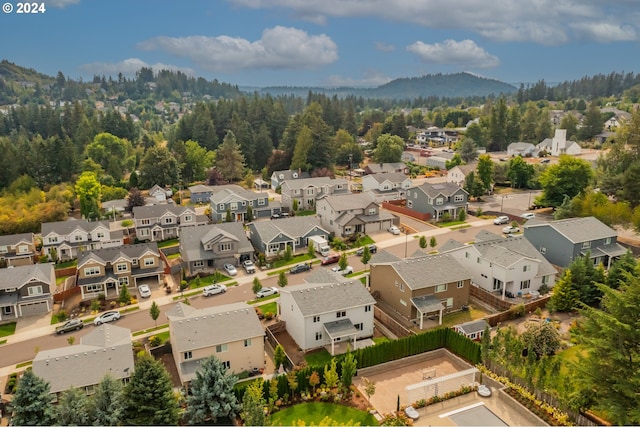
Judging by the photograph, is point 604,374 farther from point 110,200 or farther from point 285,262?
point 110,200

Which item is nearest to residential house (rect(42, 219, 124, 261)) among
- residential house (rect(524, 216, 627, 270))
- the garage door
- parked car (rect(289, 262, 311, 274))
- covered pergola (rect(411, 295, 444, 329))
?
the garage door

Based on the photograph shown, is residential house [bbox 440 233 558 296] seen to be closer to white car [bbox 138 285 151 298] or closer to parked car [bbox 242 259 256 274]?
parked car [bbox 242 259 256 274]

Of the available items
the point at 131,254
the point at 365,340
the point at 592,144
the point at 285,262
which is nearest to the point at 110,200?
the point at 131,254

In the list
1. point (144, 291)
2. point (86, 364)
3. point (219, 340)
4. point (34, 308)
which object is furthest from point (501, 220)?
point (34, 308)

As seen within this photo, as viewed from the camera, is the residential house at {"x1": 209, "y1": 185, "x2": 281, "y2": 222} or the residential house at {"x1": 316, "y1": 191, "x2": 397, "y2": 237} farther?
the residential house at {"x1": 209, "y1": 185, "x2": 281, "y2": 222}

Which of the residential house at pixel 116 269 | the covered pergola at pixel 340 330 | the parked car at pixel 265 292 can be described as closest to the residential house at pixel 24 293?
the residential house at pixel 116 269

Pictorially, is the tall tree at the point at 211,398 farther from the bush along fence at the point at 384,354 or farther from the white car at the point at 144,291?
the white car at the point at 144,291
